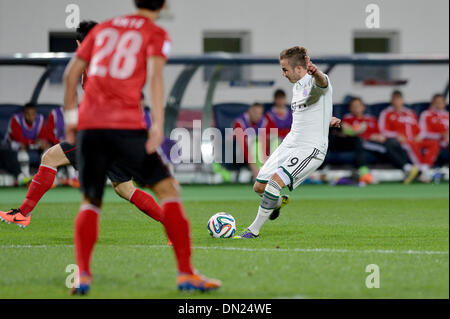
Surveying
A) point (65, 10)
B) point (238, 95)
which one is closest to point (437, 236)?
point (238, 95)

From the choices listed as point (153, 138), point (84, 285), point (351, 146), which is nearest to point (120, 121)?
point (153, 138)

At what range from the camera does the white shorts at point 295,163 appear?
8.70 metres

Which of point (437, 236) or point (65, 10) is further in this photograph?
point (65, 10)

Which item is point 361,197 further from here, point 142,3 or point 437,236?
point 142,3

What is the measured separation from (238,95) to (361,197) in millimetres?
4159

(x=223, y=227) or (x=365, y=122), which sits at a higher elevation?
(x=223, y=227)

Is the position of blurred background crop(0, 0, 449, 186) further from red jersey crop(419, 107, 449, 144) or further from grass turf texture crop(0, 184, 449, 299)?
grass turf texture crop(0, 184, 449, 299)

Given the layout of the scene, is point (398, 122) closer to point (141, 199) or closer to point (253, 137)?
point (253, 137)

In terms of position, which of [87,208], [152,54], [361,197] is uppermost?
[152,54]

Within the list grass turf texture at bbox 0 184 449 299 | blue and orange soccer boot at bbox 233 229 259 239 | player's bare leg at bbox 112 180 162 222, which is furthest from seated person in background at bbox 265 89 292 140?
player's bare leg at bbox 112 180 162 222

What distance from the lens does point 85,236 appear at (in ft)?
17.9

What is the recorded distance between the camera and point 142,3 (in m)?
5.54

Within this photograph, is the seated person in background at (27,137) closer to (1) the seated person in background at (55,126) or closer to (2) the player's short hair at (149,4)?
(1) the seated person in background at (55,126)

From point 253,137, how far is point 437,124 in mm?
3913
